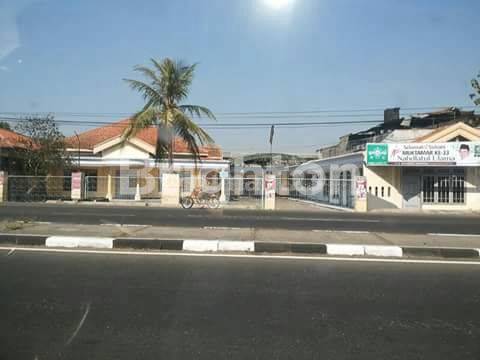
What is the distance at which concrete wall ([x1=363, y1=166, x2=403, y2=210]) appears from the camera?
24.3 meters

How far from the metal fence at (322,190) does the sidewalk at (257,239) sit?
44.3 feet

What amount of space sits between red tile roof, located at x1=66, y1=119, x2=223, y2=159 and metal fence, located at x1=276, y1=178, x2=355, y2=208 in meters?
6.13

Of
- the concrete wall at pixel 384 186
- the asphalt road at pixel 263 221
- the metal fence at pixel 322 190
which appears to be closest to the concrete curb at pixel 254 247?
the asphalt road at pixel 263 221

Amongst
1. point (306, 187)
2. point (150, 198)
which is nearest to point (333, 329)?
point (150, 198)

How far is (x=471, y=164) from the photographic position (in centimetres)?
2319

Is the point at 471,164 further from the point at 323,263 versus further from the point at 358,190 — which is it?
the point at 323,263

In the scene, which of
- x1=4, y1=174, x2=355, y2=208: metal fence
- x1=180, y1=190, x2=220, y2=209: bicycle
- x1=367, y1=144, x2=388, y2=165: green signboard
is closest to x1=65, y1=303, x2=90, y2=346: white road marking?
x1=4, y1=174, x2=355, y2=208: metal fence

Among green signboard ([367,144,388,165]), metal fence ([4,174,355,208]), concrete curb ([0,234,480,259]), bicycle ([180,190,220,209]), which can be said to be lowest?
concrete curb ([0,234,480,259])

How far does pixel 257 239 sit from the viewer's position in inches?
362

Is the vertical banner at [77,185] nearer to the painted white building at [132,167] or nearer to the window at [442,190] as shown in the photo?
the painted white building at [132,167]

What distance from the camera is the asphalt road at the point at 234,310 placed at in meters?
3.68

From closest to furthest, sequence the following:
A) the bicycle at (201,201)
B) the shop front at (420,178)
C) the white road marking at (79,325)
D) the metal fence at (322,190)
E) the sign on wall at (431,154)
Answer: the white road marking at (79,325), the bicycle at (201,201), the sign on wall at (431,154), the shop front at (420,178), the metal fence at (322,190)

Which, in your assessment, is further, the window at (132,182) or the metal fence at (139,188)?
the window at (132,182)

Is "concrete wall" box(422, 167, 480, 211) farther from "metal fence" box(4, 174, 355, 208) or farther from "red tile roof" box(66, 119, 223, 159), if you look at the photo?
"red tile roof" box(66, 119, 223, 159)
